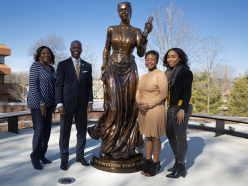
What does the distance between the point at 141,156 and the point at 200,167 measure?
3.61 feet

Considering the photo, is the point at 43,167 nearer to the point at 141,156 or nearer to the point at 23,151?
the point at 23,151

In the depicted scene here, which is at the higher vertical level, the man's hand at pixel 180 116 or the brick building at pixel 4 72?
the brick building at pixel 4 72

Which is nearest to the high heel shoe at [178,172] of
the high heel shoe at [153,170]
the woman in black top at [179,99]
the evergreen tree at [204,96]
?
the woman in black top at [179,99]

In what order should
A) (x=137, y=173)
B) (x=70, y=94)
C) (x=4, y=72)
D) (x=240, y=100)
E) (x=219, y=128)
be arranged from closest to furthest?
(x=137, y=173) < (x=70, y=94) < (x=219, y=128) < (x=240, y=100) < (x=4, y=72)

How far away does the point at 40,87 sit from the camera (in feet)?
11.1

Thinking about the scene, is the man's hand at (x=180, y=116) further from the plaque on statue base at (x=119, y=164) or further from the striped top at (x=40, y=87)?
the striped top at (x=40, y=87)

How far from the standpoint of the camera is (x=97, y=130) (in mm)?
3639

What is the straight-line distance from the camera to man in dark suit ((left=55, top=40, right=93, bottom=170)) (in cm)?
333

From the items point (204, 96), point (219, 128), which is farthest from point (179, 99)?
point (204, 96)

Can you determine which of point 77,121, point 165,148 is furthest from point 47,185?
point 165,148

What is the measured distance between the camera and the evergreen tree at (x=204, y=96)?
14.9 meters

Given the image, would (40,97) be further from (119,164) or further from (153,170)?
(153,170)

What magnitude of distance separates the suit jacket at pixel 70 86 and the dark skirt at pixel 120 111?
16.3 inches

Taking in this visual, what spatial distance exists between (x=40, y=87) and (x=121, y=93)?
4.60 ft
